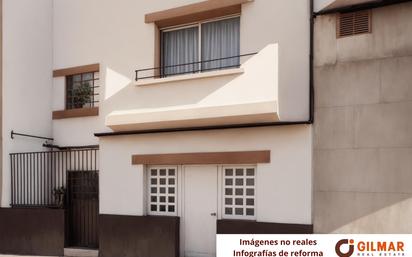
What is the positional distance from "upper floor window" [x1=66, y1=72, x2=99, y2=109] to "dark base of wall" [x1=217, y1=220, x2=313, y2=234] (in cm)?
516

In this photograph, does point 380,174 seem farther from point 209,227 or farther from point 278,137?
point 209,227

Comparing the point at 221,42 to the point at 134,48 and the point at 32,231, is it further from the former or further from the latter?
the point at 32,231

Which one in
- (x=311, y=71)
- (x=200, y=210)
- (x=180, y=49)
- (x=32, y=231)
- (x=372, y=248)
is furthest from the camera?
(x=32, y=231)

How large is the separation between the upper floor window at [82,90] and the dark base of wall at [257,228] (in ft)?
16.9

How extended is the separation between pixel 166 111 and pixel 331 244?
451cm

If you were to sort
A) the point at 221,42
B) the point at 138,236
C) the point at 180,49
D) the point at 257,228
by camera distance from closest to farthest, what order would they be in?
1. the point at 257,228
2. the point at 221,42
3. the point at 138,236
4. the point at 180,49

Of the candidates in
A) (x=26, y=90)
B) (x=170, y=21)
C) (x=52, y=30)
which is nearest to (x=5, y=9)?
(x=52, y=30)

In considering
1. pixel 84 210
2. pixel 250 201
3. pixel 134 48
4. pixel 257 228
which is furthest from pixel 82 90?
pixel 257 228

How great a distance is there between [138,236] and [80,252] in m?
1.92

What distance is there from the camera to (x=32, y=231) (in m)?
11.4

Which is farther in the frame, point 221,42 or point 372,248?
point 221,42

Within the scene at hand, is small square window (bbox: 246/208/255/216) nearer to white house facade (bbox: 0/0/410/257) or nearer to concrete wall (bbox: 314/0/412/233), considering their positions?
white house facade (bbox: 0/0/410/257)

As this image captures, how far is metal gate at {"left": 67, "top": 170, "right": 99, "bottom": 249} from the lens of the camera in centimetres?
1127

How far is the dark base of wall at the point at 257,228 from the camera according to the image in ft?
27.5
